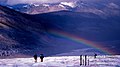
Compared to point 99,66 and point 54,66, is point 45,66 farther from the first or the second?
point 99,66

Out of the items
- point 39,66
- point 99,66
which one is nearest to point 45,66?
point 39,66

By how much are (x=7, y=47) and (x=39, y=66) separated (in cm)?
12787

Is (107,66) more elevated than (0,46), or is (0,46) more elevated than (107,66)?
(0,46)

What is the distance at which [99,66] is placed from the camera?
5994 cm

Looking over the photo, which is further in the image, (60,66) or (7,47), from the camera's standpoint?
(7,47)

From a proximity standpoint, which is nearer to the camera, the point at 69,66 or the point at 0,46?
the point at 69,66

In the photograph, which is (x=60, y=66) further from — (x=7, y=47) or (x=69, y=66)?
(x=7, y=47)

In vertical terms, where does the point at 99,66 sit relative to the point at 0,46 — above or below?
below

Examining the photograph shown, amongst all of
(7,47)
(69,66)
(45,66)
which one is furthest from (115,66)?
(7,47)

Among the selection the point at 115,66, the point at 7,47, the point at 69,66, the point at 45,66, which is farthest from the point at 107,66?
the point at 7,47

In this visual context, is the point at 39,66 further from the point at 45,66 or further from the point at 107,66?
the point at 107,66

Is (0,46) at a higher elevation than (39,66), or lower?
higher

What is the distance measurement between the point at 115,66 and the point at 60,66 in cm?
989

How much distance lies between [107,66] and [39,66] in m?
12.3
